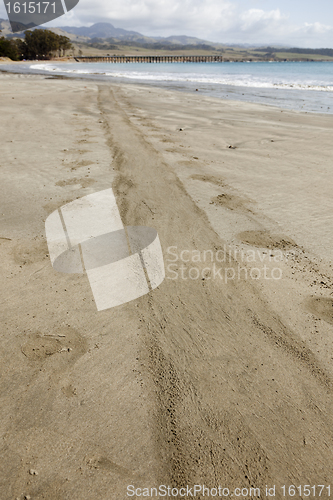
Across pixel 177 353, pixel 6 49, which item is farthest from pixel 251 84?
pixel 6 49

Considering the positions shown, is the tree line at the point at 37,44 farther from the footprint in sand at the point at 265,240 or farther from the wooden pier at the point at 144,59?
the footprint in sand at the point at 265,240

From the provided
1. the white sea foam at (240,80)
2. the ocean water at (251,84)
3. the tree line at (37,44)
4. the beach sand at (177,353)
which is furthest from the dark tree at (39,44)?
the beach sand at (177,353)

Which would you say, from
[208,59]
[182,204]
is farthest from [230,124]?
[208,59]

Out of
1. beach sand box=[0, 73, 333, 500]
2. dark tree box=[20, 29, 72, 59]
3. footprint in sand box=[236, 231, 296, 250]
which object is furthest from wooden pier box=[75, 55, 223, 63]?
footprint in sand box=[236, 231, 296, 250]

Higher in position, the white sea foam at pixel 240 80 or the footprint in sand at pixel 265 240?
the white sea foam at pixel 240 80

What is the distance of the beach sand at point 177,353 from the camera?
5.92ft

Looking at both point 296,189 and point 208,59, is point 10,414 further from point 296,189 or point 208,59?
point 208,59

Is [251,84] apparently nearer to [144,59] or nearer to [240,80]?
[240,80]

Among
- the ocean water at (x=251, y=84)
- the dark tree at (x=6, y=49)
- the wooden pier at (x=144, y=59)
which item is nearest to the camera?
the ocean water at (x=251, y=84)

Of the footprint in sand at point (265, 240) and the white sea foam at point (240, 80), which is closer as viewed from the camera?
Answer: the footprint in sand at point (265, 240)

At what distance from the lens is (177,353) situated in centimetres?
250

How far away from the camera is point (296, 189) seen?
18.8 ft

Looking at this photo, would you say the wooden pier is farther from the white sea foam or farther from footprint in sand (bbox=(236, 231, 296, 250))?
footprint in sand (bbox=(236, 231, 296, 250))

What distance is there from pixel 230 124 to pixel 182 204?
7.73 m
